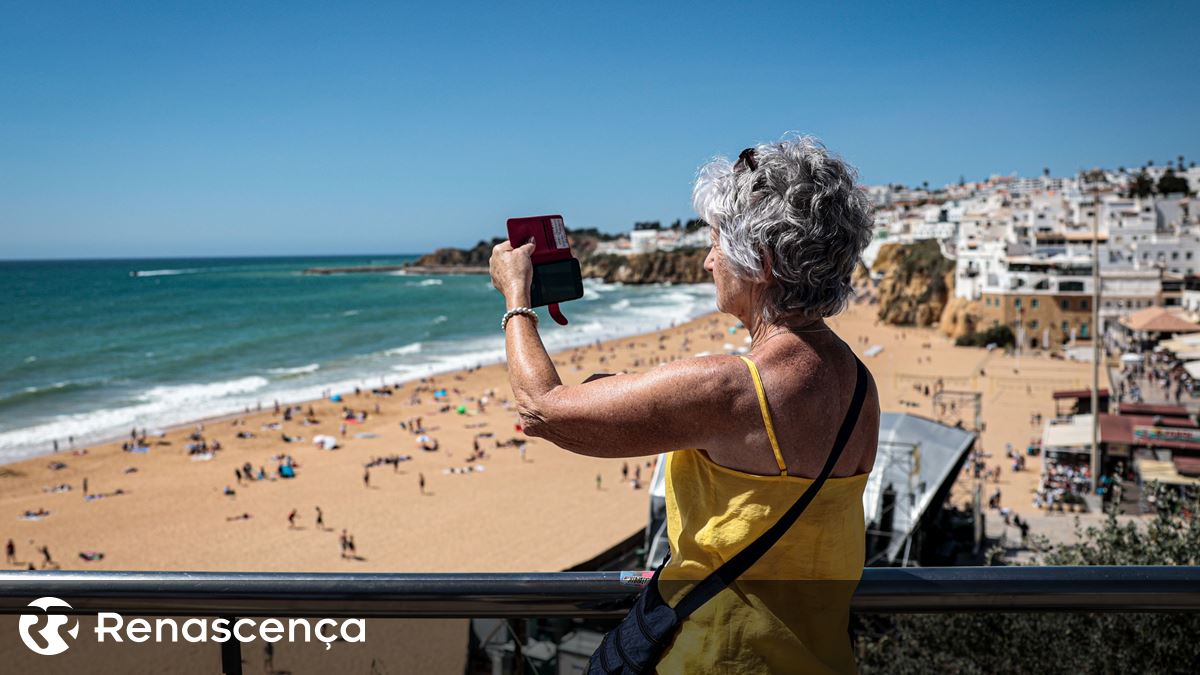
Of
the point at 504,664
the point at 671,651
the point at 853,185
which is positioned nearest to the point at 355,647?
the point at 504,664

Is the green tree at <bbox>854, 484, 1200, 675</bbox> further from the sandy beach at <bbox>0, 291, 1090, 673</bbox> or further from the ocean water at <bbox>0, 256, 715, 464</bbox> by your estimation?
the ocean water at <bbox>0, 256, 715, 464</bbox>

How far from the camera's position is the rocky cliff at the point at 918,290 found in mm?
51688

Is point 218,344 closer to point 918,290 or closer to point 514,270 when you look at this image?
point 918,290

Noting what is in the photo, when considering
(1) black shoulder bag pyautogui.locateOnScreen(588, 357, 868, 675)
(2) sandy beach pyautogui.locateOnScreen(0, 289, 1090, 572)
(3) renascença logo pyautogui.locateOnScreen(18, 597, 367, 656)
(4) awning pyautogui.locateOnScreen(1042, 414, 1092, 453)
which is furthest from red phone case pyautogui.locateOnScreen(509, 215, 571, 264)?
(4) awning pyautogui.locateOnScreen(1042, 414, 1092, 453)

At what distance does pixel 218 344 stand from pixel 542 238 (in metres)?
50.9

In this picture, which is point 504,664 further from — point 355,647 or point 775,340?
point 775,340

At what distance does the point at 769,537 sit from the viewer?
45.1 inches

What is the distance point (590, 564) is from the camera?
12391 millimetres

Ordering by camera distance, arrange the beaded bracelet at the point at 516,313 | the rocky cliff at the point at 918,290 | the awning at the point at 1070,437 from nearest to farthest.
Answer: the beaded bracelet at the point at 516,313
the awning at the point at 1070,437
the rocky cliff at the point at 918,290

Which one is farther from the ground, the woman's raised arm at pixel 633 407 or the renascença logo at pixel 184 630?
the woman's raised arm at pixel 633 407

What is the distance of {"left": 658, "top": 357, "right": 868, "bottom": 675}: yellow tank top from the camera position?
115 centimetres

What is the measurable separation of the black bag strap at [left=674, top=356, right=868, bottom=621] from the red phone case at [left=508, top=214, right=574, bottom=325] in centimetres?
52

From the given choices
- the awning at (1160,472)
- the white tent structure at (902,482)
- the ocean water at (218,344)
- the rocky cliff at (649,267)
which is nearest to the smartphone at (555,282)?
the white tent structure at (902,482)

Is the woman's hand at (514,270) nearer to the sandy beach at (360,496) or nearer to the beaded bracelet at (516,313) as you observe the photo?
the beaded bracelet at (516,313)
